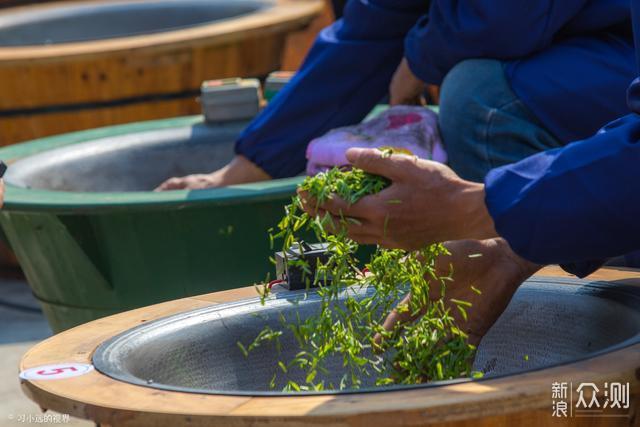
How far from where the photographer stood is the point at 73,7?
661 centimetres

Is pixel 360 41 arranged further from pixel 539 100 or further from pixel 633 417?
pixel 633 417

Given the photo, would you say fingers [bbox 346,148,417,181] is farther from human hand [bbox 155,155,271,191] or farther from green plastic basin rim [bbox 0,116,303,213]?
human hand [bbox 155,155,271,191]

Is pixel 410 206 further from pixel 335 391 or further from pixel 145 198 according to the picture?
pixel 145 198

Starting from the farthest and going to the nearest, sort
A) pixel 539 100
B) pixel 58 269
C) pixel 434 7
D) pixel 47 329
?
pixel 47 329
pixel 58 269
pixel 434 7
pixel 539 100

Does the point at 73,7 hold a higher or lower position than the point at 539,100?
lower

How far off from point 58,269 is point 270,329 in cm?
118

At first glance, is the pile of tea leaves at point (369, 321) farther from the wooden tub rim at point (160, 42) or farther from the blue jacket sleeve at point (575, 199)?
the wooden tub rim at point (160, 42)

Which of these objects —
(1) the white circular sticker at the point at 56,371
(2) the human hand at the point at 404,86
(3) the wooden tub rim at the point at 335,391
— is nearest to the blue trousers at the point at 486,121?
(2) the human hand at the point at 404,86

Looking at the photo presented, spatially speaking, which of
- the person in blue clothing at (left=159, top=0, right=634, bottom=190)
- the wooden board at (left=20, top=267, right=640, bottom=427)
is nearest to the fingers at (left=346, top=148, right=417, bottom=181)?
the wooden board at (left=20, top=267, right=640, bottom=427)

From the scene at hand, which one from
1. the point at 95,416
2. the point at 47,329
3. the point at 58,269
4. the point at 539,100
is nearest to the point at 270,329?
the point at 95,416

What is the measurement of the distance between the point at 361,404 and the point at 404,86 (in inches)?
69.3

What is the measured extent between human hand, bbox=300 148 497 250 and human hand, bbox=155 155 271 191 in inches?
59.8

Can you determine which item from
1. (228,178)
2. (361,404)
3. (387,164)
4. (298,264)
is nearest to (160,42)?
(228,178)

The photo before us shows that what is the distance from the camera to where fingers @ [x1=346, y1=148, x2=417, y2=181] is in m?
1.69
